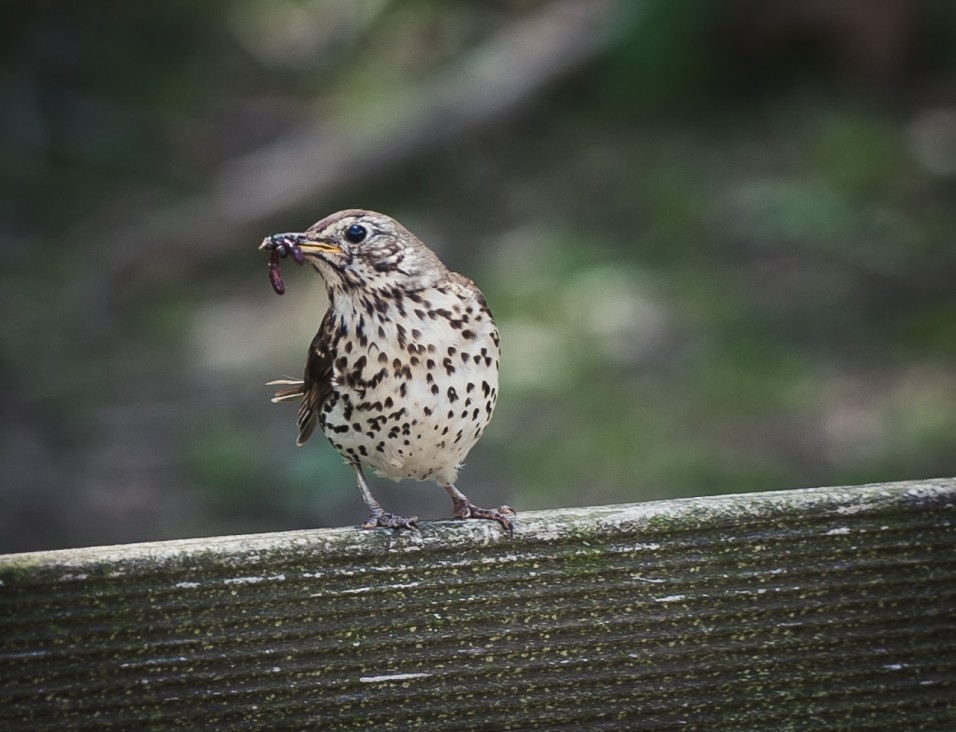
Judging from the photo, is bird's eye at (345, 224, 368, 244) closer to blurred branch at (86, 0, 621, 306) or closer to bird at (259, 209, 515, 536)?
bird at (259, 209, 515, 536)

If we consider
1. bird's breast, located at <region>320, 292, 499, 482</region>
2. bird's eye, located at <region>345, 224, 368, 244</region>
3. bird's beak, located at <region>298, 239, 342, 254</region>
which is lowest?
bird's breast, located at <region>320, 292, 499, 482</region>

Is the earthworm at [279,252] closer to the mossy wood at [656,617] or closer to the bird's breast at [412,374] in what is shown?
the bird's breast at [412,374]

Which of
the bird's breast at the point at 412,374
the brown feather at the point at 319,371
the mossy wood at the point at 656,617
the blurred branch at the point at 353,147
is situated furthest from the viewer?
the blurred branch at the point at 353,147

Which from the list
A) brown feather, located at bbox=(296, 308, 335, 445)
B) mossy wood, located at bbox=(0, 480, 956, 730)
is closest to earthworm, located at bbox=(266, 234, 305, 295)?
brown feather, located at bbox=(296, 308, 335, 445)

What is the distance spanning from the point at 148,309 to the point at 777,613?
7263 mm

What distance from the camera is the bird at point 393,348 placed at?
2.96 m

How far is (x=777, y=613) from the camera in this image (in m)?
1.90

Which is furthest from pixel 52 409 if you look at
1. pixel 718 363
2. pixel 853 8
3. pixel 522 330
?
pixel 853 8

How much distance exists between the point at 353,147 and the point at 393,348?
686 centimetres

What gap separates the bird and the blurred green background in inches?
110

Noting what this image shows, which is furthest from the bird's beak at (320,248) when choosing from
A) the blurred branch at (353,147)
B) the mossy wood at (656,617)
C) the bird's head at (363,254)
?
the blurred branch at (353,147)

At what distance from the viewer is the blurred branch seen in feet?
29.6

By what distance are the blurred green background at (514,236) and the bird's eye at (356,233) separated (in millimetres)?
2982

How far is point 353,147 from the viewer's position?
9609 millimetres
